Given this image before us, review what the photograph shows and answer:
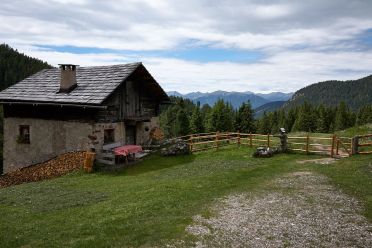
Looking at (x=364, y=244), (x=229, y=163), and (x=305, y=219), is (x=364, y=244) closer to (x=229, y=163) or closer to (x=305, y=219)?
(x=305, y=219)

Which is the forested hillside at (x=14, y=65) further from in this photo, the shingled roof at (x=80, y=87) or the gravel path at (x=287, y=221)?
the gravel path at (x=287, y=221)

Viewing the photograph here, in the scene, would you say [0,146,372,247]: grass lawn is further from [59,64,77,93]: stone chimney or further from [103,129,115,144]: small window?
[59,64,77,93]: stone chimney

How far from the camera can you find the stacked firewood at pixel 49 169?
24266 millimetres

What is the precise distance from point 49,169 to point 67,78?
6851 millimetres

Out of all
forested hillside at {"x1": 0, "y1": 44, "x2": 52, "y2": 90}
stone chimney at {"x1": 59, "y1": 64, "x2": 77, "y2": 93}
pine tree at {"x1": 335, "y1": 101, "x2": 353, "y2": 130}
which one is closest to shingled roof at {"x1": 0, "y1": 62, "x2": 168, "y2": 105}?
stone chimney at {"x1": 59, "y1": 64, "x2": 77, "y2": 93}

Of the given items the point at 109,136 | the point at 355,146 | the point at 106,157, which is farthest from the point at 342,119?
the point at 106,157

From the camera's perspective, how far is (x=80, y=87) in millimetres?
26766

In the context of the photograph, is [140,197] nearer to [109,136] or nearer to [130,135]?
[109,136]

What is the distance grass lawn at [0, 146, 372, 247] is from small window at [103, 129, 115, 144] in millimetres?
3570

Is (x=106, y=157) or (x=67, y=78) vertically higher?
(x=67, y=78)

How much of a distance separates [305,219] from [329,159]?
1199 cm

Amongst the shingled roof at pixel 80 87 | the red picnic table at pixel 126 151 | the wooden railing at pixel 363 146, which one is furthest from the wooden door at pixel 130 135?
the wooden railing at pixel 363 146

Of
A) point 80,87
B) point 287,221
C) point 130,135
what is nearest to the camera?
point 287,221

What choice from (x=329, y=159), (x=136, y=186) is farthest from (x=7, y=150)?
(x=329, y=159)
